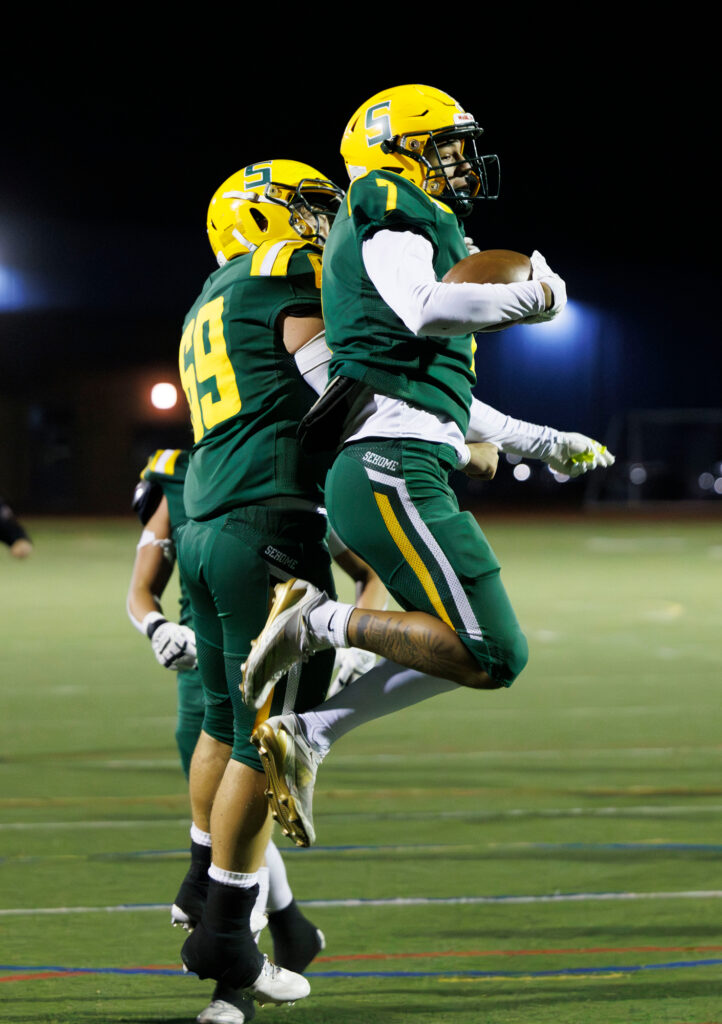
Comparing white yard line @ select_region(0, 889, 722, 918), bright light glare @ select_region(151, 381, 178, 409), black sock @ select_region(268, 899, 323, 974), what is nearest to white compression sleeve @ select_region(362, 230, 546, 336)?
black sock @ select_region(268, 899, 323, 974)

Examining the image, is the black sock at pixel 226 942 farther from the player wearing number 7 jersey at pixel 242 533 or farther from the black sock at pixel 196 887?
the black sock at pixel 196 887

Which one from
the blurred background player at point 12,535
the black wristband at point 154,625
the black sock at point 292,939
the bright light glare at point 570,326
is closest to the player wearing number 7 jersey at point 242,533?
the black sock at point 292,939

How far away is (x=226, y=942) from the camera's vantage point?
3.32m

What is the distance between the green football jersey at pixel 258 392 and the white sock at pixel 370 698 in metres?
0.56

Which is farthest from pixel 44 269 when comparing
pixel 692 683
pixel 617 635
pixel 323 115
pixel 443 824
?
pixel 443 824

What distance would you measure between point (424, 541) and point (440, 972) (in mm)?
1282

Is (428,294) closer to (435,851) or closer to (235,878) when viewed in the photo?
(235,878)

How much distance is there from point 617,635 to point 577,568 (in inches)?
240

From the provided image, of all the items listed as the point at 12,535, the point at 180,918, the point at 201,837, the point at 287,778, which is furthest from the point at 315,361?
the point at 12,535

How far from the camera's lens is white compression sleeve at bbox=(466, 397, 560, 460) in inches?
147

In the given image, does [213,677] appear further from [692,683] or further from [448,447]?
[692,683]

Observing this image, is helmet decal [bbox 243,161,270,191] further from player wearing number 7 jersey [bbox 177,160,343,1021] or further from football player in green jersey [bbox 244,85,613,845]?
football player in green jersey [bbox 244,85,613,845]

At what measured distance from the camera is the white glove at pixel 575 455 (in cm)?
371

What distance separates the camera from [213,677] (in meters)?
3.63
